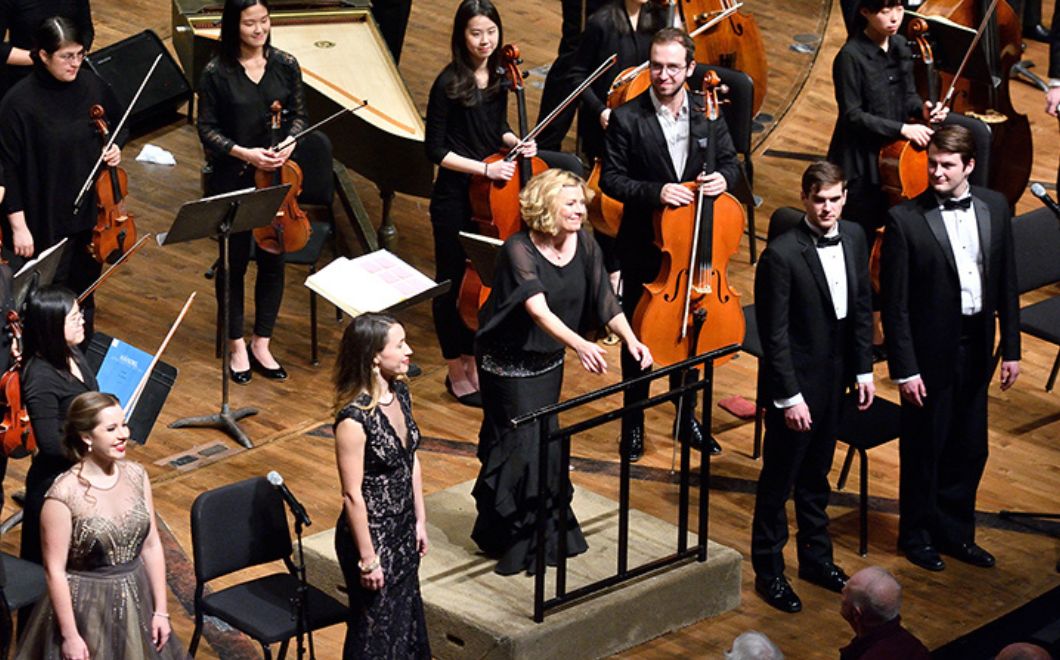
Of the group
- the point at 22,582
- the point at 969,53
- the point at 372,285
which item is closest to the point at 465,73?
the point at 372,285

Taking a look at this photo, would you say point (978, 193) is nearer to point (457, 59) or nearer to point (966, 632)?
point (966, 632)

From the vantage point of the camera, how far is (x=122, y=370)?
598 cm

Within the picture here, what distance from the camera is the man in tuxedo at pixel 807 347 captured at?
6.10 metres

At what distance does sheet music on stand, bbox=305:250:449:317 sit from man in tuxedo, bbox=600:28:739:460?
2.17 feet

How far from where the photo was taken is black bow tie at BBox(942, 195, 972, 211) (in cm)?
628

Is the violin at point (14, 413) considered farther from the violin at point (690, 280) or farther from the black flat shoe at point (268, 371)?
the violin at point (690, 280)

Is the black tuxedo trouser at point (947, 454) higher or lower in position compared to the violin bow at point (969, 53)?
lower

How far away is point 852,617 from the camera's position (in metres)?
5.37

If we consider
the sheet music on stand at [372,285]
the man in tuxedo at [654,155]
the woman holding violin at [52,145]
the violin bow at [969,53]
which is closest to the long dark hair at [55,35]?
the woman holding violin at [52,145]

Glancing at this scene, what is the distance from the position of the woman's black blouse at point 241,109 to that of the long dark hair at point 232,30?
0.10ft

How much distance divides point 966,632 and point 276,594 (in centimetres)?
213

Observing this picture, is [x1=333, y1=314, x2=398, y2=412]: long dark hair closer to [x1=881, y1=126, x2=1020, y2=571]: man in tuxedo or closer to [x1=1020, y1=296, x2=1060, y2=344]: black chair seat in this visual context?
[x1=881, y1=126, x2=1020, y2=571]: man in tuxedo

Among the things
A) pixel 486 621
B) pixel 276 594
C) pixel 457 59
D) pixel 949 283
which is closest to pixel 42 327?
pixel 276 594

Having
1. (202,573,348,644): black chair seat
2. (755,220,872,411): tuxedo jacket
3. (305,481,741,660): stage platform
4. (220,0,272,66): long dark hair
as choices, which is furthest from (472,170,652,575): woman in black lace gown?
(220,0,272,66): long dark hair
